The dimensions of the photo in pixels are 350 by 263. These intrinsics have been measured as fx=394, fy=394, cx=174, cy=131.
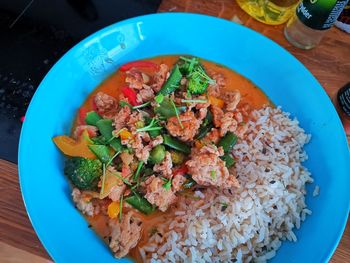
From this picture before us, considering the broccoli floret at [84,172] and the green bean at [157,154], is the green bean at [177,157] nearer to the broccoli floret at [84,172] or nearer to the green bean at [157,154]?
the green bean at [157,154]

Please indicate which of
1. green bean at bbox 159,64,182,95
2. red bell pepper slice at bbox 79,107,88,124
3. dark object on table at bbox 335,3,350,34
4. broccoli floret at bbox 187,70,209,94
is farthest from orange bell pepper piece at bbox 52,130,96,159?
dark object on table at bbox 335,3,350,34

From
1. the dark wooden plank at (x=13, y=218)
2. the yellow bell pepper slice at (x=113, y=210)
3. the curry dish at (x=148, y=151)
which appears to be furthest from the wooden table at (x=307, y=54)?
the yellow bell pepper slice at (x=113, y=210)

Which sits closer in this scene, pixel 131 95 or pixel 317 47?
pixel 131 95

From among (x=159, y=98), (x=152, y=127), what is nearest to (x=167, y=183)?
(x=152, y=127)

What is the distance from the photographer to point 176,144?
1.66 meters

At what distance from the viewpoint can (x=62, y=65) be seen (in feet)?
5.63

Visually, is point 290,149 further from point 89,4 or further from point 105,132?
point 89,4

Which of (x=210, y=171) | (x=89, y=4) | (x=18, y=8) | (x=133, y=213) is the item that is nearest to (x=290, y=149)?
(x=210, y=171)

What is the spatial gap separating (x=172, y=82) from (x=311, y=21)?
767 millimetres

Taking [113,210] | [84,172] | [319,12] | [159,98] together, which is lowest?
[113,210]

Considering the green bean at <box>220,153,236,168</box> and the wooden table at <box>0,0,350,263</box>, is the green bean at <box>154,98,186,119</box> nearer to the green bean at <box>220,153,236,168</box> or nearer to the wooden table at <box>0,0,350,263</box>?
the green bean at <box>220,153,236,168</box>

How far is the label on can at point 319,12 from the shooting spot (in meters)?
1.83

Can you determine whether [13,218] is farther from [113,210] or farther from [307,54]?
[307,54]

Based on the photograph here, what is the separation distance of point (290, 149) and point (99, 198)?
0.86m
